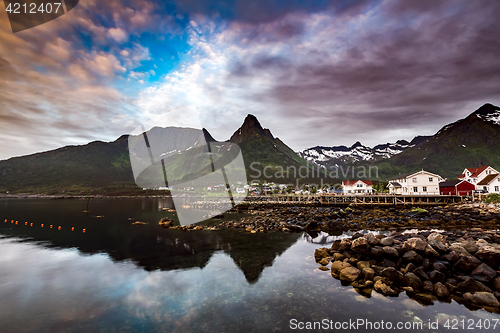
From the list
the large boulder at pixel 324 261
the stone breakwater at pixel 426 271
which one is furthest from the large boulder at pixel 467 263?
the large boulder at pixel 324 261

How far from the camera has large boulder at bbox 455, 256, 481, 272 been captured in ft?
45.4

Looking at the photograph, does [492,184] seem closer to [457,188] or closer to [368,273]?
[457,188]

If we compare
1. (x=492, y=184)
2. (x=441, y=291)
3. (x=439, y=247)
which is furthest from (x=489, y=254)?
(x=492, y=184)

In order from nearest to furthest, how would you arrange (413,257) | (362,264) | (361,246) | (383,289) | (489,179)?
(383,289) < (413,257) < (362,264) < (361,246) < (489,179)

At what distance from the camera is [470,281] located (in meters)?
12.8

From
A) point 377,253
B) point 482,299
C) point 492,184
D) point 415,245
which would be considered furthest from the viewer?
point 492,184

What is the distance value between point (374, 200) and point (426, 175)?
17.0m

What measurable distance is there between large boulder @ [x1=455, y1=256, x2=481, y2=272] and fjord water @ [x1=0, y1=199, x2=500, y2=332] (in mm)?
3121

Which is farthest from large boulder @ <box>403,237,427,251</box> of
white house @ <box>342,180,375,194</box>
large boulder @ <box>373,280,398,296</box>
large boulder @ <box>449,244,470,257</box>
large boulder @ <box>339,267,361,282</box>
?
white house @ <box>342,180,375,194</box>

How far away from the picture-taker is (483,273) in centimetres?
Result: 1312

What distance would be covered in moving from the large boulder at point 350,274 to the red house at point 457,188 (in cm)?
6724

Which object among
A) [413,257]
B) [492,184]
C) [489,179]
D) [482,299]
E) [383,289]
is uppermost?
[489,179]

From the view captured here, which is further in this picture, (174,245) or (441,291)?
(174,245)

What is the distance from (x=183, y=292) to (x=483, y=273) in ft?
59.7
